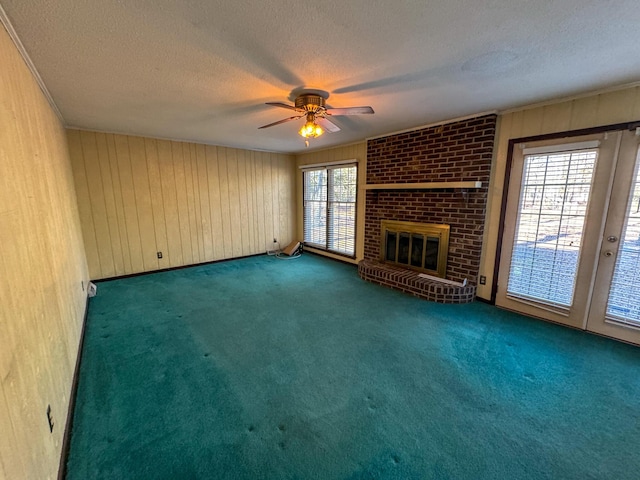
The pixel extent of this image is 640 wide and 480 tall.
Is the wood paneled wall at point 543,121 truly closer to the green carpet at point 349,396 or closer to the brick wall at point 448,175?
the brick wall at point 448,175

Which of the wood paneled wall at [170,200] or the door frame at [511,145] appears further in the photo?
the wood paneled wall at [170,200]

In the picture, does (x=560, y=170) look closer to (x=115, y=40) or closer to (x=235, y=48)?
(x=235, y=48)

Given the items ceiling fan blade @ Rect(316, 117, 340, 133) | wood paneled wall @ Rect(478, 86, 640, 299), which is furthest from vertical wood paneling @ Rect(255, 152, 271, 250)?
wood paneled wall @ Rect(478, 86, 640, 299)

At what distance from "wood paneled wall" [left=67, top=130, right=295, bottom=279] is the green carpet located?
152 cm

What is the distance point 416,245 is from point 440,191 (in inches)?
33.6

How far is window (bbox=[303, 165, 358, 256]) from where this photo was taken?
507 centimetres

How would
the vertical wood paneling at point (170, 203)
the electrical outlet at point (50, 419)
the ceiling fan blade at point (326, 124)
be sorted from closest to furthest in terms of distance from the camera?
the electrical outlet at point (50, 419)
the ceiling fan blade at point (326, 124)
the vertical wood paneling at point (170, 203)

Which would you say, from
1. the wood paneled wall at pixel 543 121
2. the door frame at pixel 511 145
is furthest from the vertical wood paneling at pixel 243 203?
the door frame at pixel 511 145

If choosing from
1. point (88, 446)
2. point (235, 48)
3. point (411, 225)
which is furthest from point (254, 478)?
point (411, 225)

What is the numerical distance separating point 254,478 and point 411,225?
3.47 m

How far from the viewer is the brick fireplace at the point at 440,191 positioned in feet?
10.7

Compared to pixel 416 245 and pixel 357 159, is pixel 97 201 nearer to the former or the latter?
pixel 357 159

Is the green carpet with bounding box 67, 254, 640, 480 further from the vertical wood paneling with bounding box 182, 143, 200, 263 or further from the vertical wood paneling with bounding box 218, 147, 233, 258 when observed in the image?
the vertical wood paneling with bounding box 218, 147, 233, 258

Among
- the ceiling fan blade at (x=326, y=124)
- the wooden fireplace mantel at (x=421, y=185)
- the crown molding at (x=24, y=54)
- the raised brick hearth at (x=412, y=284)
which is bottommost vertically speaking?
the raised brick hearth at (x=412, y=284)
